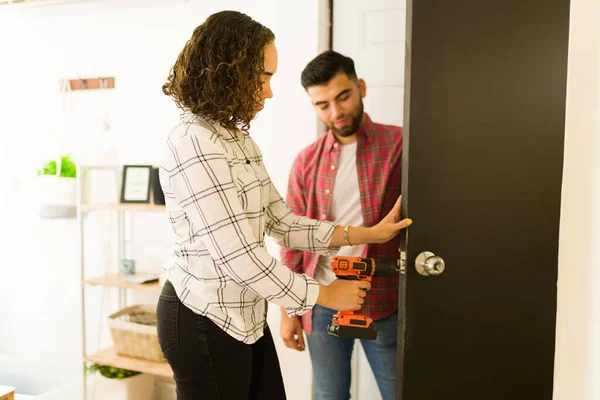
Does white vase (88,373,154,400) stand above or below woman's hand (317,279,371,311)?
below

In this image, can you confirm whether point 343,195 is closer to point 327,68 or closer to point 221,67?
point 327,68

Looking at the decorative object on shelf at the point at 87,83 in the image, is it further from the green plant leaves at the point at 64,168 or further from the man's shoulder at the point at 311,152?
the man's shoulder at the point at 311,152

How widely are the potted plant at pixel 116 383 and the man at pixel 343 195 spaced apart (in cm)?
115

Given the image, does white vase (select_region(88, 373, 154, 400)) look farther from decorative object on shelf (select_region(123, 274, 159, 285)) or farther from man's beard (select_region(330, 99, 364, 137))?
man's beard (select_region(330, 99, 364, 137))

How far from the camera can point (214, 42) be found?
1.17m

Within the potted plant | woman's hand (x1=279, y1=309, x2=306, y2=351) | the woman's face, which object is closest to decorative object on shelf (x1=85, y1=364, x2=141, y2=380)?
the potted plant

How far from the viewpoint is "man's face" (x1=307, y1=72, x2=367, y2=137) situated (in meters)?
1.76

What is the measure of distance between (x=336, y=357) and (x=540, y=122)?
103cm

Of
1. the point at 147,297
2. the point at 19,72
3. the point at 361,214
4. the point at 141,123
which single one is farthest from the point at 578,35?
the point at 19,72

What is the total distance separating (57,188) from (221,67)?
6.66 feet

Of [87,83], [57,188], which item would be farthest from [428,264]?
[87,83]

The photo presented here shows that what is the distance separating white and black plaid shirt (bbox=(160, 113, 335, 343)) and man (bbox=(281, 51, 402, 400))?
514mm

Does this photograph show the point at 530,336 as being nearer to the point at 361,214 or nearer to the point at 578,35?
the point at 361,214

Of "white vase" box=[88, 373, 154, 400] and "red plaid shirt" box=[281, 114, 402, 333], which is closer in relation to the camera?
"red plaid shirt" box=[281, 114, 402, 333]
